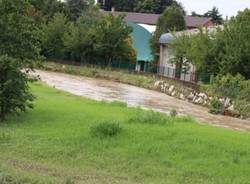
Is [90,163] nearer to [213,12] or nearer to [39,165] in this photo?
[39,165]

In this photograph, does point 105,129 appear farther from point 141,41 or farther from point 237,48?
point 141,41

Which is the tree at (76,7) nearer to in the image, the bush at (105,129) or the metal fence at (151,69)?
the metal fence at (151,69)

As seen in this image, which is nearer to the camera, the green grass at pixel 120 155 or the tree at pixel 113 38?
the green grass at pixel 120 155

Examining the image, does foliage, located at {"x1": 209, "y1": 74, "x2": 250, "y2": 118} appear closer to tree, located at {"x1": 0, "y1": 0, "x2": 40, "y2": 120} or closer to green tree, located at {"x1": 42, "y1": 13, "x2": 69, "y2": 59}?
tree, located at {"x1": 0, "y1": 0, "x2": 40, "y2": 120}

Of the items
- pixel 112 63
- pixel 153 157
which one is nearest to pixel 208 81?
pixel 112 63

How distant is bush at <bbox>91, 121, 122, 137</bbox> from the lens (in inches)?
492

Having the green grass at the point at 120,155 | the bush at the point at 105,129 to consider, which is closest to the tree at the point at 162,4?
the green grass at the point at 120,155

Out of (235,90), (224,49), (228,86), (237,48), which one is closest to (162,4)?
(224,49)

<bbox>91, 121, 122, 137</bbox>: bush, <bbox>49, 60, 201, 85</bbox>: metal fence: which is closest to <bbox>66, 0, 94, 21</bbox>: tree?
<bbox>49, 60, 201, 85</bbox>: metal fence

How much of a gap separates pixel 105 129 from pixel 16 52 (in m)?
4.71

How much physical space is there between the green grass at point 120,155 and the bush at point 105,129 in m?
0.14

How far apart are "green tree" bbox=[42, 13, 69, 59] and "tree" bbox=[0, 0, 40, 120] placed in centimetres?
4900

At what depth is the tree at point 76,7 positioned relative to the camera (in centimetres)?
7475

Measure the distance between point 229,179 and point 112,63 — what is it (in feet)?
175
